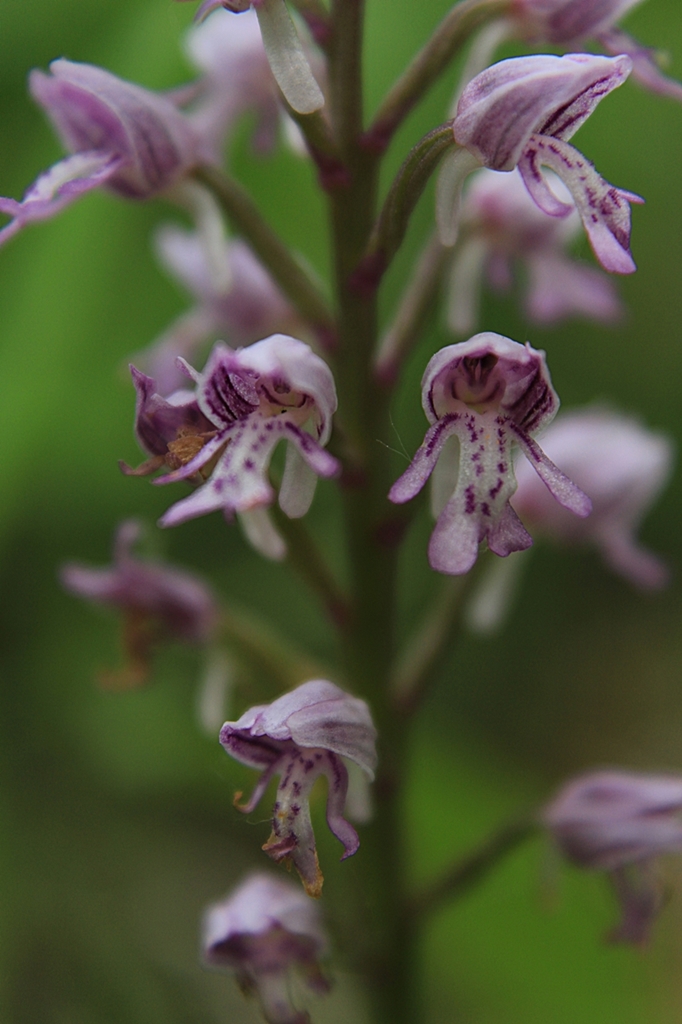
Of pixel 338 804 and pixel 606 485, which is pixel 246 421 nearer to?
pixel 338 804

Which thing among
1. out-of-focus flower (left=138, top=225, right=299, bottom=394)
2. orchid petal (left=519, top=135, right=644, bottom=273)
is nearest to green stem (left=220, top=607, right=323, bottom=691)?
out-of-focus flower (left=138, top=225, right=299, bottom=394)

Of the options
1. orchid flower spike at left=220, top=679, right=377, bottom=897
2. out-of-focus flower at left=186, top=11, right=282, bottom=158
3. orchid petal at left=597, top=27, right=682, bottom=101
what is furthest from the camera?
out-of-focus flower at left=186, top=11, right=282, bottom=158

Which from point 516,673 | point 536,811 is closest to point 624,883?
point 536,811

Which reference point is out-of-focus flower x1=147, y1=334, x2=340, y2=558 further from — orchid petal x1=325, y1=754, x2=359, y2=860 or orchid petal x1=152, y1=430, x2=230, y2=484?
orchid petal x1=325, y1=754, x2=359, y2=860

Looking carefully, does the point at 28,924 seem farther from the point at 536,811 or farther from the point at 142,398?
the point at 142,398

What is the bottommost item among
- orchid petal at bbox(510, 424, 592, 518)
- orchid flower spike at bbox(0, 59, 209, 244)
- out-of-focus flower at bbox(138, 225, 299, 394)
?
out-of-focus flower at bbox(138, 225, 299, 394)
